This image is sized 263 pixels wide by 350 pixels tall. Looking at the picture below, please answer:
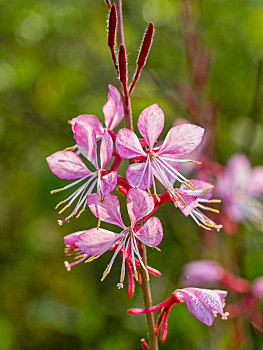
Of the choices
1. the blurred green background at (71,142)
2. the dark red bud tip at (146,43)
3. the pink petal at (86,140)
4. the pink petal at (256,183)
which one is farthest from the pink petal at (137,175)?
the pink petal at (256,183)

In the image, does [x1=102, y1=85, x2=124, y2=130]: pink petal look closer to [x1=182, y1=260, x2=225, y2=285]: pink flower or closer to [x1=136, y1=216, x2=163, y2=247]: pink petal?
[x1=136, y1=216, x2=163, y2=247]: pink petal

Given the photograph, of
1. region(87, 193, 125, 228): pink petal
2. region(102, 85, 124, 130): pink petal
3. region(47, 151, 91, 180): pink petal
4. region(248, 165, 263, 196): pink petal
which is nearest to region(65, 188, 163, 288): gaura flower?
region(87, 193, 125, 228): pink petal

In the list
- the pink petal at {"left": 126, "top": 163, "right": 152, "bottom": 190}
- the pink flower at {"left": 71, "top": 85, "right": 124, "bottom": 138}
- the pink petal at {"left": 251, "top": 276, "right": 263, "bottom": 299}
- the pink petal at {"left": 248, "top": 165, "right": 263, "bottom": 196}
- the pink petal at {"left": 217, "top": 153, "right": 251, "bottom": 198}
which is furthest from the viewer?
the pink petal at {"left": 248, "top": 165, "right": 263, "bottom": 196}

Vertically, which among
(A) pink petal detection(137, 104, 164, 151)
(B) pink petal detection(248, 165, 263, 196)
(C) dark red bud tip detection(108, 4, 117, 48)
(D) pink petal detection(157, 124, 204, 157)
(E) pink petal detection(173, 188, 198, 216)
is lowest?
(B) pink petal detection(248, 165, 263, 196)

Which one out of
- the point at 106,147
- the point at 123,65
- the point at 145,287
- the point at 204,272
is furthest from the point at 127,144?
the point at 204,272

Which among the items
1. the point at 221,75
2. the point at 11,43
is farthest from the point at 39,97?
→ the point at 221,75

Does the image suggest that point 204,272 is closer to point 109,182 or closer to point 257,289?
point 257,289

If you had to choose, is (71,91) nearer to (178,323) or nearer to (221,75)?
(221,75)
